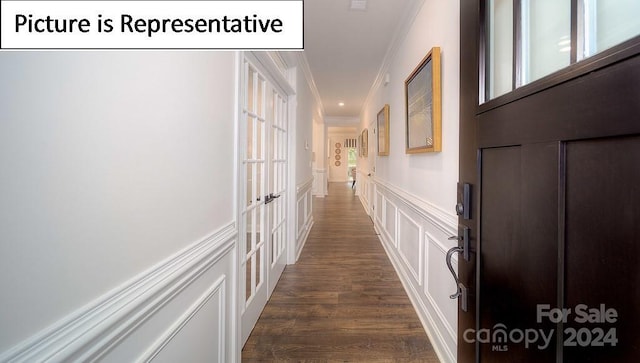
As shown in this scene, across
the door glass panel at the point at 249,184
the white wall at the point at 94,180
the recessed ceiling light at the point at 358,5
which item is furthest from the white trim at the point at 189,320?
the recessed ceiling light at the point at 358,5

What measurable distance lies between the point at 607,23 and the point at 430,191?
1.26 meters

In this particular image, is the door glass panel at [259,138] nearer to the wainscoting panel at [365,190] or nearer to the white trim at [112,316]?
the white trim at [112,316]

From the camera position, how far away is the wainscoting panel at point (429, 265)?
4.67ft

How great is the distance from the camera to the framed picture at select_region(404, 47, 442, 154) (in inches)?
59.9

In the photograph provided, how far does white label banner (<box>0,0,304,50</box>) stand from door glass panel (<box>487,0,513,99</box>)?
66 centimetres

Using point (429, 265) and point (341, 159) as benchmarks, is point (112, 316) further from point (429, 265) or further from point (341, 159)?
point (341, 159)

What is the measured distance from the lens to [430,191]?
1713 millimetres

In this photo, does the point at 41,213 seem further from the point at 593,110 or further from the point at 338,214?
the point at 338,214

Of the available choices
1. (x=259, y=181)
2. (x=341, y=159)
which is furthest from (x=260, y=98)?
(x=341, y=159)

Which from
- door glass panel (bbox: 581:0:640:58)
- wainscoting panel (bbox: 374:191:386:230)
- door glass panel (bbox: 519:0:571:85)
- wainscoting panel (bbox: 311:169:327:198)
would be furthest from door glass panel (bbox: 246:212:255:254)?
wainscoting panel (bbox: 311:169:327:198)

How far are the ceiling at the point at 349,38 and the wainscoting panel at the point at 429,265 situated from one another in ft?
5.29

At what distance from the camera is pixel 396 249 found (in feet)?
9.09

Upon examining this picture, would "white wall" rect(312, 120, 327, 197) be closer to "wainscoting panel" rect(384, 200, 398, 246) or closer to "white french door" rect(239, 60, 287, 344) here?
"wainscoting panel" rect(384, 200, 398, 246)

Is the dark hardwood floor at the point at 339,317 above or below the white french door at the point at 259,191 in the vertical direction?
below
